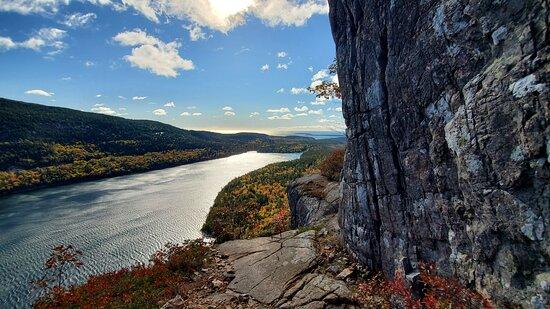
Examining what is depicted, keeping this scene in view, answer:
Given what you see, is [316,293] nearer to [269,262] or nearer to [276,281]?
[276,281]

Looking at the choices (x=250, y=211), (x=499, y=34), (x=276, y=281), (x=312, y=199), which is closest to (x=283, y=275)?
(x=276, y=281)

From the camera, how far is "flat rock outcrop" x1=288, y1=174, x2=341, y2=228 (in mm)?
29541

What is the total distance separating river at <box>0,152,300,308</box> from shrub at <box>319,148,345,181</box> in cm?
2428

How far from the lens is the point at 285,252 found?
72.2 feet

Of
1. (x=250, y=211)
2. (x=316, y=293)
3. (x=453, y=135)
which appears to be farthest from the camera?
(x=250, y=211)

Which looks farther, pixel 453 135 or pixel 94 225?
pixel 94 225

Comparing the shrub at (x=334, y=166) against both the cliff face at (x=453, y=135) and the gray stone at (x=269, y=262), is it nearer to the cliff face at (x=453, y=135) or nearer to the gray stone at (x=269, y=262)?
the gray stone at (x=269, y=262)

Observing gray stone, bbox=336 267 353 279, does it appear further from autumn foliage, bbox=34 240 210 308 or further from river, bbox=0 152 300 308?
river, bbox=0 152 300 308

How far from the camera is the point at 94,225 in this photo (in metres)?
56.1

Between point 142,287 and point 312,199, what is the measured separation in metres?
16.3

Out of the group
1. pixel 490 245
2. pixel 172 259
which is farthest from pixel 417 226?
pixel 172 259

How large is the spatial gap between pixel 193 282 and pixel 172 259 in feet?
14.3

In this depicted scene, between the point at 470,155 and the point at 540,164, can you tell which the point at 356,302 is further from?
the point at 540,164

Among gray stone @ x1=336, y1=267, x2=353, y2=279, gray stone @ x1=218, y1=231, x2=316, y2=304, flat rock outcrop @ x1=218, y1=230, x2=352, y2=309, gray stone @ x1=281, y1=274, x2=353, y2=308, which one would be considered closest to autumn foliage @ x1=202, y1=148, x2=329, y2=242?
gray stone @ x1=218, y1=231, x2=316, y2=304
